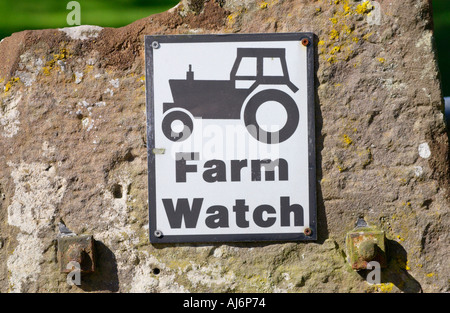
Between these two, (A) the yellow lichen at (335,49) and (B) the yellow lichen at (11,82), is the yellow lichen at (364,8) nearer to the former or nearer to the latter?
(A) the yellow lichen at (335,49)

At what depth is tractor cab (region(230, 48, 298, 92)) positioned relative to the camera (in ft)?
4.83

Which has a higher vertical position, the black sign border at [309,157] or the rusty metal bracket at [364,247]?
the black sign border at [309,157]

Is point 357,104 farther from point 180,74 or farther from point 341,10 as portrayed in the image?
point 180,74

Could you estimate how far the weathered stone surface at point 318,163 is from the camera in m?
1.46

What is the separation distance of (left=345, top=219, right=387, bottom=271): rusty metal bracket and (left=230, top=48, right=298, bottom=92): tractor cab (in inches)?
18.1

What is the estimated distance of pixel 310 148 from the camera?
57.7 inches

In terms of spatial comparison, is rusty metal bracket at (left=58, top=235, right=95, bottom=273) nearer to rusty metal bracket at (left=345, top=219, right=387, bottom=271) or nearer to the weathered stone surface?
the weathered stone surface

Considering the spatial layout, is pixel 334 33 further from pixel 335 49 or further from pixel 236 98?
pixel 236 98

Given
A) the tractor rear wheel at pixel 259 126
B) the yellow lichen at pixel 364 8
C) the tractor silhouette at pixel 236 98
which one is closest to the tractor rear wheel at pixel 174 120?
the tractor silhouette at pixel 236 98

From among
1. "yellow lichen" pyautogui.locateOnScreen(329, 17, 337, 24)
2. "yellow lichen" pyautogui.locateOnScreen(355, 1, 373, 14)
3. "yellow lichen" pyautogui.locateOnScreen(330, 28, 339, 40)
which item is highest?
"yellow lichen" pyautogui.locateOnScreen(355, 1, 373, 14)

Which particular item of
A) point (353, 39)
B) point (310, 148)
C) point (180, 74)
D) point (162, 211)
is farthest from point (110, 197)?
point (353, 39)

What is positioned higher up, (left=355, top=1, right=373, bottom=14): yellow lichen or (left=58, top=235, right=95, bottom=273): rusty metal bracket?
(left=355, top=1, right=373, bottom=14): yellow lichen

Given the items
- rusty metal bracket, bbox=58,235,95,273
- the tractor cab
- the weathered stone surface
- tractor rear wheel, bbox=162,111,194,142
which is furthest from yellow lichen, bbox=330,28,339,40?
rusty metal bracket, bbox=58,235,95,273

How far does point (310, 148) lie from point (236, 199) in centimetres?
26
